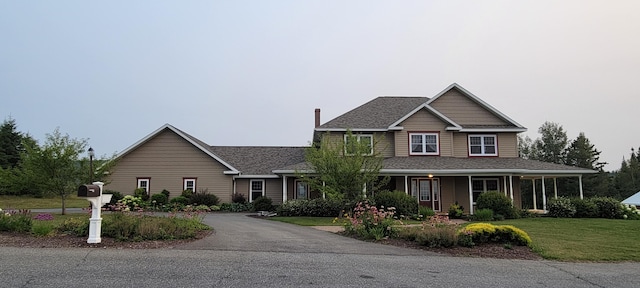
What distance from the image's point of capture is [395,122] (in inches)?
1040

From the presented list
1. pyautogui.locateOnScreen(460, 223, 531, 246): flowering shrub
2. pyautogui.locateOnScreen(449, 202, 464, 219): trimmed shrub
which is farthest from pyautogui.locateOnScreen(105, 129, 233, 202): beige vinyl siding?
pyautogui.locateOnScreen(460, 223, 531, 246): flowering shrub

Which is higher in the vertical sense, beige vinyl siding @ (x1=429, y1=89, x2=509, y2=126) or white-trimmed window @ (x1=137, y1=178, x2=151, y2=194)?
beige vinyl siding @ (x1=429, y1=89, x2=509, y2=126)

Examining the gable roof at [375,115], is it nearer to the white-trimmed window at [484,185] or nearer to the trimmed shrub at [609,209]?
the white-trimmed window at [484,185]

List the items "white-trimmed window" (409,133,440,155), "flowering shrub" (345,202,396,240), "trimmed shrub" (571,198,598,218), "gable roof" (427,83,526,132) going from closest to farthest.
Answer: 1. "flowering shrub" (345,202,396,240)
2. "trimmed shrub" (571,198,598,218)
3. "white-trimmed window" (409,133,440,155)
4. "gable roof" (427,83,526,132)

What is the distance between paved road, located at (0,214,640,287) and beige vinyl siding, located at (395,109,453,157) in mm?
15891

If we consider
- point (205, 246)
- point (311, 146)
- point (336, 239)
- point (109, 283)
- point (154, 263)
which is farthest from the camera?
point (311, 146)

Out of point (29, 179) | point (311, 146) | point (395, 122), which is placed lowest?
point (29, 179)

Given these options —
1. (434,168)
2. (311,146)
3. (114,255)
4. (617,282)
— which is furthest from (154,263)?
(434,168)

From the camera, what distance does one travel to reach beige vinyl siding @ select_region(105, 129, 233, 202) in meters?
26.9

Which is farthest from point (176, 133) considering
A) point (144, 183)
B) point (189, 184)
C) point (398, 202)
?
point (398, 202)

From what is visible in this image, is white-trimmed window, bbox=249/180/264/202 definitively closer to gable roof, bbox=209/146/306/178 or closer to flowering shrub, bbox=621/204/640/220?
gable roof, bbox=209/146/306/178

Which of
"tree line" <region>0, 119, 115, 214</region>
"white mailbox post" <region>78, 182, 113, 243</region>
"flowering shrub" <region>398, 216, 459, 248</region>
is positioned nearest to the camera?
"white mailbox post" <region>78, 182, 113, 243</region>

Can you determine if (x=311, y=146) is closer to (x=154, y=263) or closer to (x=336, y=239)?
(x=336, y=239)

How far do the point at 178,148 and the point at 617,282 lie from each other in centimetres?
2444
